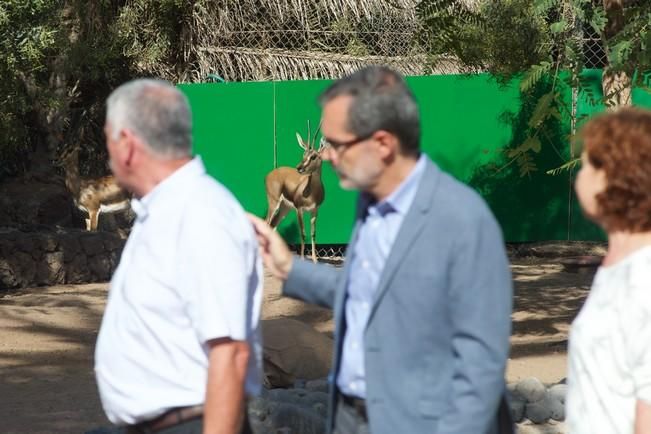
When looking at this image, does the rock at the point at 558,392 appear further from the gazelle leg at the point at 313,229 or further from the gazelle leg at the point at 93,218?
the gazelle leg at the point at 93,218

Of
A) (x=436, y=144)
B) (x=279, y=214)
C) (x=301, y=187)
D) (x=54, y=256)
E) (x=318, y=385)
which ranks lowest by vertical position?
(x=54, y=256)

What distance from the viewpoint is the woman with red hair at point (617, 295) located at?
2676mm

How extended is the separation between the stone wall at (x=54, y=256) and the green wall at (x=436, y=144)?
180cm

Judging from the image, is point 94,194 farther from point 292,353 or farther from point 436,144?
point 292,353

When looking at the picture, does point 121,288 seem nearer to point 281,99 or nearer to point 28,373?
point 28,373

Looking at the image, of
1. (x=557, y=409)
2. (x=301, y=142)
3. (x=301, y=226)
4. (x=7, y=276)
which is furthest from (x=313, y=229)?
(x=557, y=409)

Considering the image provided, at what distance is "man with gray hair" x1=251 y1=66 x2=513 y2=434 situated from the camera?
8.69ft

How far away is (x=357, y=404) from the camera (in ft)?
9.45

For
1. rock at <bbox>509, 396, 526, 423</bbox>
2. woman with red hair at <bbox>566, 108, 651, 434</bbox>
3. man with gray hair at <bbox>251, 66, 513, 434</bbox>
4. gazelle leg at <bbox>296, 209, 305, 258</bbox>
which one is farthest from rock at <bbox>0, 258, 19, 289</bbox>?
woman with red hair at <bbox>566, 108, 651, 434</bbox>

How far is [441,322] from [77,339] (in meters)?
7.55

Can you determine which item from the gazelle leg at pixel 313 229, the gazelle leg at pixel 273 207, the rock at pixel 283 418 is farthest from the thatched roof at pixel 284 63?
the rock at pixel 283 418

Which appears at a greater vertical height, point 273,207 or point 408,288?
point 408,288

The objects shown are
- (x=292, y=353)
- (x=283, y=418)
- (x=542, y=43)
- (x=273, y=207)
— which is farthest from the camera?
(x=273, y=207)

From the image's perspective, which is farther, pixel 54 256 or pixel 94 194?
pixel 94 194
